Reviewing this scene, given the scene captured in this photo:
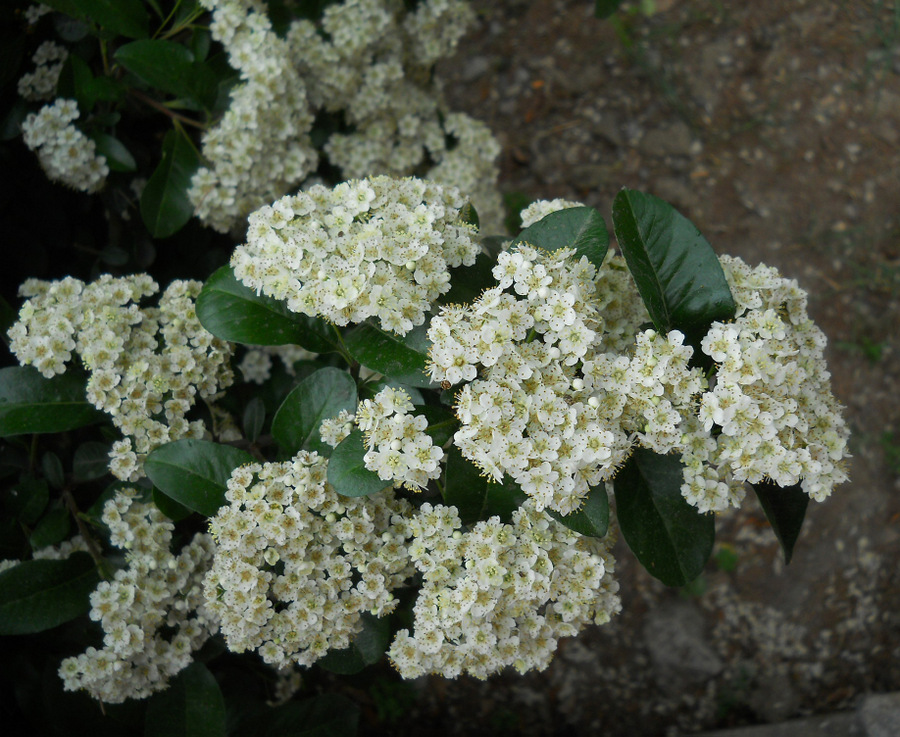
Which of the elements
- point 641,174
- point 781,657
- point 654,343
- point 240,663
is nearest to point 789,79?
point 641,174

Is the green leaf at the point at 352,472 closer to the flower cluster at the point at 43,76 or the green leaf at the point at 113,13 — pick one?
the green leaf at the point at 113,13

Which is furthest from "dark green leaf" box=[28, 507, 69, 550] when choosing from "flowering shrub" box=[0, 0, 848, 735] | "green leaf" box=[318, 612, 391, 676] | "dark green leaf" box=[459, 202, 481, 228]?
"dark green leaf" box=[459, 202, 481, 228]

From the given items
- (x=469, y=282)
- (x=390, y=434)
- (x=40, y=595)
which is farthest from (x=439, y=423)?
(x=40, y=595)

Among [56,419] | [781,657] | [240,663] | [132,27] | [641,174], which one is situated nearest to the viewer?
[56,419]

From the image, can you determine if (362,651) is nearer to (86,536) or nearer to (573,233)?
(86,536)

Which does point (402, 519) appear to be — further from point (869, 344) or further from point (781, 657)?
point (869, 344)
